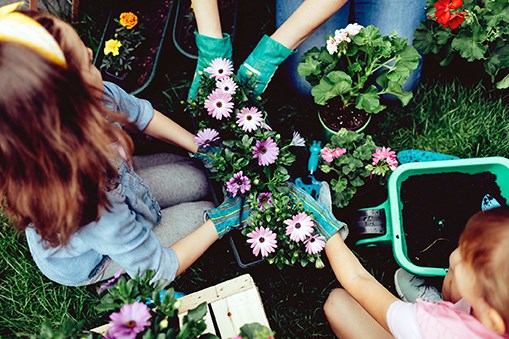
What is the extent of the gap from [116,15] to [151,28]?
0.17 metres

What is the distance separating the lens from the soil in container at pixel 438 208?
1666 mm

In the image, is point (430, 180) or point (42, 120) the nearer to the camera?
point (42, 120)

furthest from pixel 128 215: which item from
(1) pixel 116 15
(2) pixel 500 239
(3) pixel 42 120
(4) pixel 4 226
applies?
(1) pixel 116 15

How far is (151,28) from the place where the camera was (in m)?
2.11

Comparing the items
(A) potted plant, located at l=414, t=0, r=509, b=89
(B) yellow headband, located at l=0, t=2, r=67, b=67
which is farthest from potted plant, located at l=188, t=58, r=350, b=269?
(A) potted plant, located at l=414, t=0, r=509, b=89

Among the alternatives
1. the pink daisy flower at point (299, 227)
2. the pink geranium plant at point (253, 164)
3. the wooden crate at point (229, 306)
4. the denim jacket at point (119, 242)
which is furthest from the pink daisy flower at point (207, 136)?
the wooden crate at point (229, 306)

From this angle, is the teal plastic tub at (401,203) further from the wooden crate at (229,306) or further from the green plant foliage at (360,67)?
the wooden crate at (229,306)

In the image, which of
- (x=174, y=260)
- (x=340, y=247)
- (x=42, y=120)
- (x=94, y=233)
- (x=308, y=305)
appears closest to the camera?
(x=42, y=120)

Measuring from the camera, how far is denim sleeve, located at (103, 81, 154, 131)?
1.36 metres

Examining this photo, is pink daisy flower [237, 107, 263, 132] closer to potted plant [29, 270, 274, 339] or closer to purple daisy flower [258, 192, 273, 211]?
purple daisy flower [258, 192, 273, 211]

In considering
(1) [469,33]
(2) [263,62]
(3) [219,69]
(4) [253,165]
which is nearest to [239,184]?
(4) [253,165]

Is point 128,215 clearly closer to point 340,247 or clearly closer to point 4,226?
point 340,247

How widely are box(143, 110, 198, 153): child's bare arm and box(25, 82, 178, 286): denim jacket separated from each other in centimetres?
11

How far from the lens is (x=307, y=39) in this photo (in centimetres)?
194
